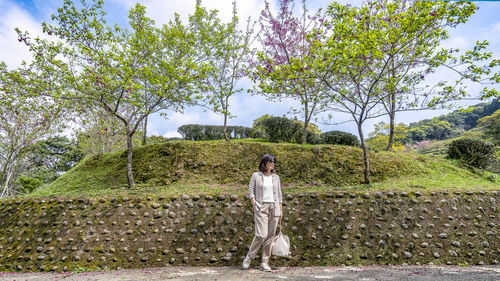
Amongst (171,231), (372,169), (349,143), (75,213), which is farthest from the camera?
(349,143)

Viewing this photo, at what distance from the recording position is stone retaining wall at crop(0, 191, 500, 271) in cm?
490

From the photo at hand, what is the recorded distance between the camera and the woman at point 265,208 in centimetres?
407

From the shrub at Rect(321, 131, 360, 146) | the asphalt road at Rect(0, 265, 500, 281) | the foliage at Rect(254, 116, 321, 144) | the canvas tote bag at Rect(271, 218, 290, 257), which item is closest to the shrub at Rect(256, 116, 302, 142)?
the foliage at Rect(254, 116, 321, 144)

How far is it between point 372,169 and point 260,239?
7.21 meters

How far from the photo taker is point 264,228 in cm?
407

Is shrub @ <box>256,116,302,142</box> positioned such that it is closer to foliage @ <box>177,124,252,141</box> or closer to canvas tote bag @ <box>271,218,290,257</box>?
foliage @ <box>177,124,252,141</box>

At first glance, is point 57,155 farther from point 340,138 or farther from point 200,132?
point 340,138

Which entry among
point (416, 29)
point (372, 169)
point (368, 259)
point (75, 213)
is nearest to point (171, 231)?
point (75, 213)

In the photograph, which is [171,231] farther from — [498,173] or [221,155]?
[498,173]

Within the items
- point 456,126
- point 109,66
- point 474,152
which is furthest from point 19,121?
point 456,126

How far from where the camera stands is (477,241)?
509 centimetres

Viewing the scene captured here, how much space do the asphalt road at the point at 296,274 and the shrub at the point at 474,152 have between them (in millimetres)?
8597

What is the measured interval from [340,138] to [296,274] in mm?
9840

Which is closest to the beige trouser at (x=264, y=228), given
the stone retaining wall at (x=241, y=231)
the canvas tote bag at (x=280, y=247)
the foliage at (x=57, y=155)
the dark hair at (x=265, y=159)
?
the canvas tote bag at (x=280, y=247)
